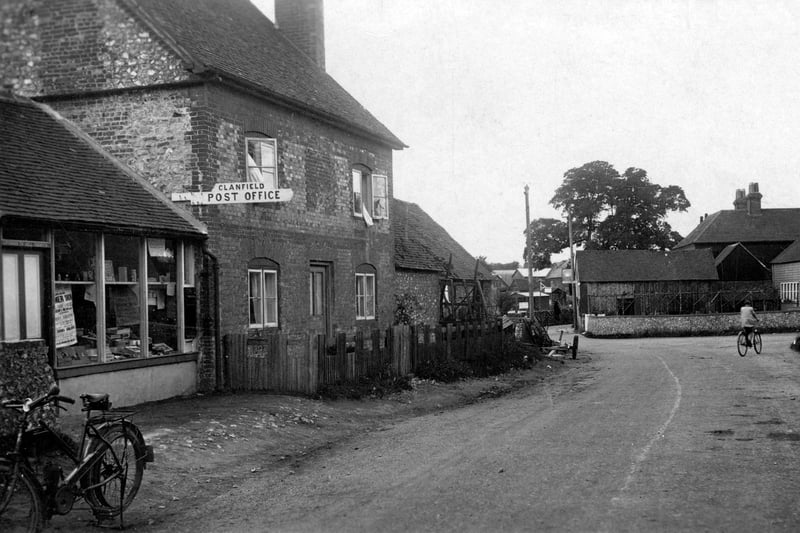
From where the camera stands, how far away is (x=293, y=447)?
1136cm

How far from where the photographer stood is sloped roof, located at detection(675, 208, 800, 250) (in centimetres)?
7138

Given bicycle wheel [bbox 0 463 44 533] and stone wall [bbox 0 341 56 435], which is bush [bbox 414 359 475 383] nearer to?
stone wall [bbox 0 341 56 435]

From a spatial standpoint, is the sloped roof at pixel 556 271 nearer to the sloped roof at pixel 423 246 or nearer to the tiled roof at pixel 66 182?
the sloped roof at pixel 423 246

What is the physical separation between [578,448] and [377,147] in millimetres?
15011

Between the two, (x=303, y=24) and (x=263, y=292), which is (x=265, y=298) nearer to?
(x=263, y=292)

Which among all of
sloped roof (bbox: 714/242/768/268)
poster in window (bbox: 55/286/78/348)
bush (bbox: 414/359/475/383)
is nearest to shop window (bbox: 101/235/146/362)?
poster in window (bbox: 55/286/78/348)

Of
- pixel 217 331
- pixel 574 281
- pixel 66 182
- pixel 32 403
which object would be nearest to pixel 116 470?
pixel 32 403

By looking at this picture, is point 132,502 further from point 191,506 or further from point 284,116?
point 284,116

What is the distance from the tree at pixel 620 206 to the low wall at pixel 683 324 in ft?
85.9

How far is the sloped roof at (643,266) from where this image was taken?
59406 mm

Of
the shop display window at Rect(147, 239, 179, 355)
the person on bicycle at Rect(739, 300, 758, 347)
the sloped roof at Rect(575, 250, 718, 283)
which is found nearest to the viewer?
the shop display window at Rect(147, 239, 179, 355)

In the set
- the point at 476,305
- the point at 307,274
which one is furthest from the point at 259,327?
the point at 476,305

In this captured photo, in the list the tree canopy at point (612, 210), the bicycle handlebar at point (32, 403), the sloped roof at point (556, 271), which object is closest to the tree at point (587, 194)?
the tree canopy at point (612, 210)

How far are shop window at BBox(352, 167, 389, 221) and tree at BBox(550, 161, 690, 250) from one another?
178 ft
